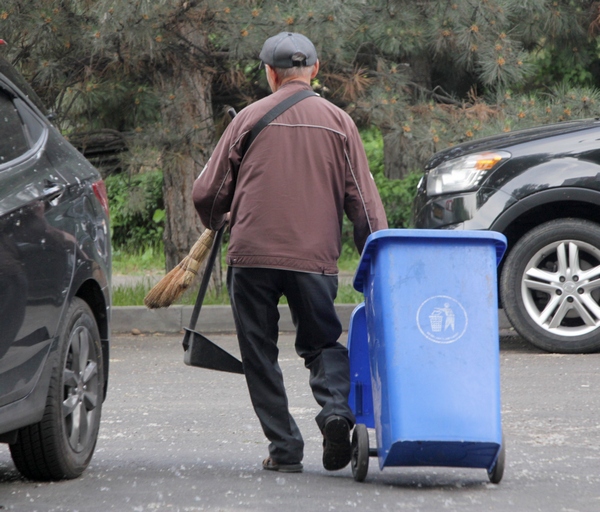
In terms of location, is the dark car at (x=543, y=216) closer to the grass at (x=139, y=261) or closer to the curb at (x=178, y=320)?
the curb at (x=178, y=320)

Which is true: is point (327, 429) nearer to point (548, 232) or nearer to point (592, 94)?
point (548, 232)

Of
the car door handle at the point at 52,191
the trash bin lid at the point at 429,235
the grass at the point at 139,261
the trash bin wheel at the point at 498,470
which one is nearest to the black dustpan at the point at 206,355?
the car door handle at the point at 52,191

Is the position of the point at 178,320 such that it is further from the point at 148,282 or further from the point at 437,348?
the point at 437,348

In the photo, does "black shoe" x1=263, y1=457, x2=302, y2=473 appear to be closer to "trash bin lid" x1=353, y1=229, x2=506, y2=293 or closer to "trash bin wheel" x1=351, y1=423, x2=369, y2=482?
"trash bin wheel" x1=351, y1=423, x2=369, y2=482

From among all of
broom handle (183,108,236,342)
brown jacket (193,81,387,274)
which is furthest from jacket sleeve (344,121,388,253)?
broom handle (183,108,236,342)

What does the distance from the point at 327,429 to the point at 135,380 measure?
2951 mm

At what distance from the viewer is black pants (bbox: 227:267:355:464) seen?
4.19 m

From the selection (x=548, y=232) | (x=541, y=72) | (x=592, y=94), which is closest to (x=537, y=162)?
(x=548, y=232)

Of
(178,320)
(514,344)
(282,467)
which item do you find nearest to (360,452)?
(282,467)

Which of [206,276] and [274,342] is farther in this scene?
[206,276]

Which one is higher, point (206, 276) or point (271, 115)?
point (271, 115)

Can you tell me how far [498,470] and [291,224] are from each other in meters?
1.15

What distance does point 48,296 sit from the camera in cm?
388

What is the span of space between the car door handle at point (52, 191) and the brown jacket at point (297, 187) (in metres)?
0.60
